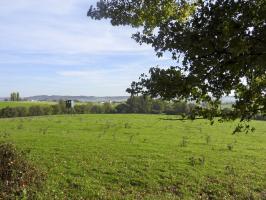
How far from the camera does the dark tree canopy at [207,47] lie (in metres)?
6.14

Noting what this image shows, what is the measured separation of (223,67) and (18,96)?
155m

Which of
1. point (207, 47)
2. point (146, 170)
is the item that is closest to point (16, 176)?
point (146, 170)

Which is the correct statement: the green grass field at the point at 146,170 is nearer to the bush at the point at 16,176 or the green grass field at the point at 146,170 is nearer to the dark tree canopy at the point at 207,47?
the bush at the point at 16,176

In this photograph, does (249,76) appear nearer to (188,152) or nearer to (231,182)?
(231,182)

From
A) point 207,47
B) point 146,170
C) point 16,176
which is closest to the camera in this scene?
point 207,47

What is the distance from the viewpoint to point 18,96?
15525cm

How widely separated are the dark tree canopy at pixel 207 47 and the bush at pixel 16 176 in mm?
7735

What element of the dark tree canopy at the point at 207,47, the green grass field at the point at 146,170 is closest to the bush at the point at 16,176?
the green grass field at the point at 146,170

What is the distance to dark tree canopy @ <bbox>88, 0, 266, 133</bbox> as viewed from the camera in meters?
6.14

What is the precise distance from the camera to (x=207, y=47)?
6.42 metres

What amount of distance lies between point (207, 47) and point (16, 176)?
430 inches

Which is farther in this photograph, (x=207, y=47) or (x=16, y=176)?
(x=16, y=176)

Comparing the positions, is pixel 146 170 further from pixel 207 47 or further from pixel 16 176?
pixel 207 47

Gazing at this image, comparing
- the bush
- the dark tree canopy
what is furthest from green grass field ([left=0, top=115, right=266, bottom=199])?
the dark tree canopy
